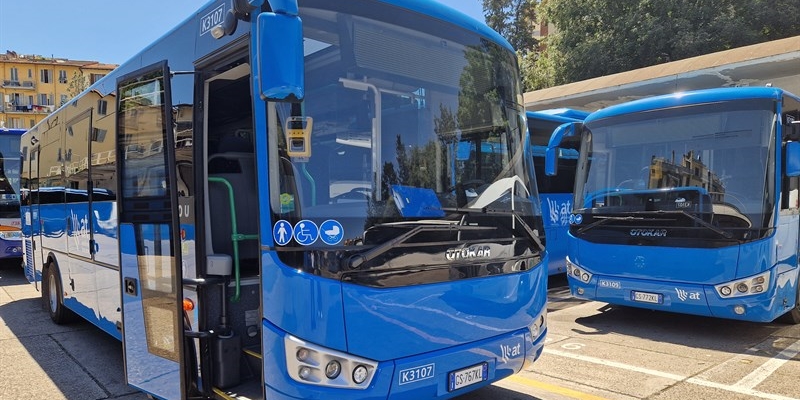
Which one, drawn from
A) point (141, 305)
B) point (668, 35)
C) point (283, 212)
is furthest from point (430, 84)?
point (668, 35)

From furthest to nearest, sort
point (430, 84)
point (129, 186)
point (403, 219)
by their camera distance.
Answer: point (129, 186) → point (430, 84) → point (403, 219)

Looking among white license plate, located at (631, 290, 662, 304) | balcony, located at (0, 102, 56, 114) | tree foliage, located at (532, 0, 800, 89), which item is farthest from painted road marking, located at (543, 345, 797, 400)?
balcony, located at (0, 102, 56, 114)

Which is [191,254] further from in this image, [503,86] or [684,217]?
[684,217]

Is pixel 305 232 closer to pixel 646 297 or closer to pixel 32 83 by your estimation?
pixel 646 297

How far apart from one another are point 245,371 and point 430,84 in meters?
2.36

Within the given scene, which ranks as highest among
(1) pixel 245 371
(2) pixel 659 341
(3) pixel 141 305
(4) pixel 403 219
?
(4) pixel 403 219

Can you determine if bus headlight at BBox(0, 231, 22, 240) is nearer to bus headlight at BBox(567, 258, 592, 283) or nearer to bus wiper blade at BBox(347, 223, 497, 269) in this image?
bus headlight at BBox(567, 258, 592, 283)

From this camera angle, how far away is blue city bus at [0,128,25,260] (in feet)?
40.5

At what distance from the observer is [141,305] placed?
4.32 meters

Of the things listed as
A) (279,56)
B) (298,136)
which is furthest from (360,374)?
(279,56)

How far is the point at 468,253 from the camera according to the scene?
3.55 m

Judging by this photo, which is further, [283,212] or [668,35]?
[668,35]

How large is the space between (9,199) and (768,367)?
14156 millimetres

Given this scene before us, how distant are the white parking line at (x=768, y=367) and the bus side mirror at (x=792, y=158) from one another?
6.32ft
